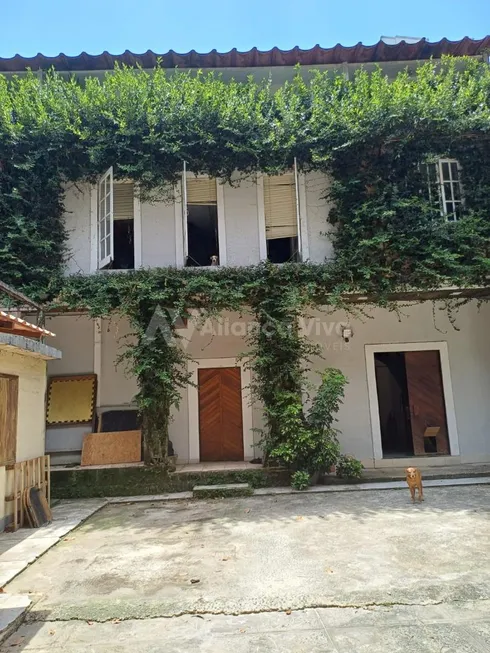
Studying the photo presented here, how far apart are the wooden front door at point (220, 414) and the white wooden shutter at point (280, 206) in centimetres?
305

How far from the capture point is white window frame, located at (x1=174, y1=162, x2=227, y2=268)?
8.77m

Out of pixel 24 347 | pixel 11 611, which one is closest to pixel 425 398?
pixel 24 347

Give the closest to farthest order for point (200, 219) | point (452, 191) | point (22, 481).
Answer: point (22, 481) → point (452, 191) → point (200, 219)

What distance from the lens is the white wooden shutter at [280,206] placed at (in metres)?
9.16

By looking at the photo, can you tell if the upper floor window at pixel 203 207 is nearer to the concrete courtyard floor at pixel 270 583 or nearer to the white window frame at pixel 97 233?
Answer: the white window frame at pixel 97 233

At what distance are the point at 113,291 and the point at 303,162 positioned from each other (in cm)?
429

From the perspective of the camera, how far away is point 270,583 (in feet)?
13.0

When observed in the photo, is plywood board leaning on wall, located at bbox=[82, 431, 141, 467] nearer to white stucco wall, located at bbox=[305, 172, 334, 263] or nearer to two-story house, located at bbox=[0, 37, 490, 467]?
two-story house, located at bbox=[0, 37, 490, 467]

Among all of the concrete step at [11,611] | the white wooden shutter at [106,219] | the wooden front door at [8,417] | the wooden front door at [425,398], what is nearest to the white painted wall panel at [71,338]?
the white wooden shutter at [106,219]

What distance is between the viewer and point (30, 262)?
8.15 m

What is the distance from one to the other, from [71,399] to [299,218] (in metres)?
5.92

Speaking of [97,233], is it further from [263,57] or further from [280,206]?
[263,57]

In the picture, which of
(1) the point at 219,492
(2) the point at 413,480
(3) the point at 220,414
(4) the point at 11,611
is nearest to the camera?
(4) the point at 11,611

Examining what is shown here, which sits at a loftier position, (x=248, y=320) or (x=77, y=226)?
(x=77, y=226)
